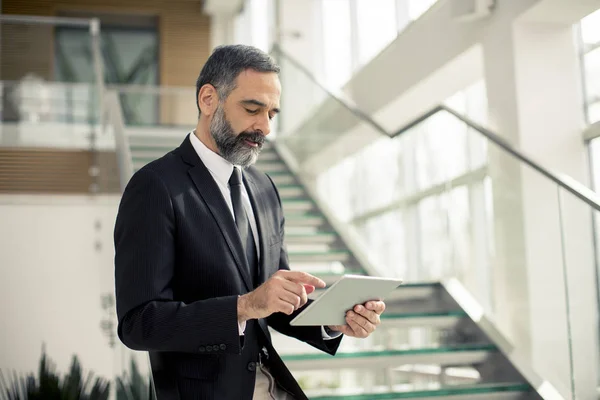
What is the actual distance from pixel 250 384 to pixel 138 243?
1.37ft

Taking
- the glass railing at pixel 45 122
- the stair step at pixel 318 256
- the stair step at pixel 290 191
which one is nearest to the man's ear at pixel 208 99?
the stair step at pixel 318 256

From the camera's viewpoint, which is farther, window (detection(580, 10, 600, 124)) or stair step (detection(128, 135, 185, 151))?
stair step (detection(128, 135, 185, 151))

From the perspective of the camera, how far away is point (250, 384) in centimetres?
178

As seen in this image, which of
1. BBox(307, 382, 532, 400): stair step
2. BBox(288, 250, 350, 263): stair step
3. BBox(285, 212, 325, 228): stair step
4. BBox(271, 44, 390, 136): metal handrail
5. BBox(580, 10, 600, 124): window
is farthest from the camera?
BBox(285, 212, 325, 228): stair step

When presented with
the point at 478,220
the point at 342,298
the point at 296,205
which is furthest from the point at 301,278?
the point at 296,205

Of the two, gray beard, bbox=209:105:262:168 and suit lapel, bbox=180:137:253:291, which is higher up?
gray beard, bbox=209:105:262:168

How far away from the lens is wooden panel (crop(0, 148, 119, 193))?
8188 millimetres

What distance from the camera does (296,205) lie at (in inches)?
262

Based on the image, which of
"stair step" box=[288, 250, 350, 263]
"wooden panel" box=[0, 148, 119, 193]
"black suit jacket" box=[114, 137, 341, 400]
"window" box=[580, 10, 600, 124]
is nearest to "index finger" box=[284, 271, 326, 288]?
"black suit jacket" box=[114, 137, 341, 400]

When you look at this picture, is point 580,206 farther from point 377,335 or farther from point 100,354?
point 100,354

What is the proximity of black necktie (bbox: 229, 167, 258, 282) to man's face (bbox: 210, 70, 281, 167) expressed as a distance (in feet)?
0.28

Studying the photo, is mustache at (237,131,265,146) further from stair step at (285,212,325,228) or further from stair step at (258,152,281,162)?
stair step at (258,152,281,162)

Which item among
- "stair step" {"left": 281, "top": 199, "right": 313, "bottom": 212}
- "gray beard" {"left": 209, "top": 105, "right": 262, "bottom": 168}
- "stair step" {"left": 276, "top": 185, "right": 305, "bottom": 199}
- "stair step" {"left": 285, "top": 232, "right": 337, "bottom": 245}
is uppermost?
"stair step" {"left": 276, "top": 185, "right": 305, "bottom": 199}

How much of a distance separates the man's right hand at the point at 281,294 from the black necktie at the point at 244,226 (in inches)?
10.5
